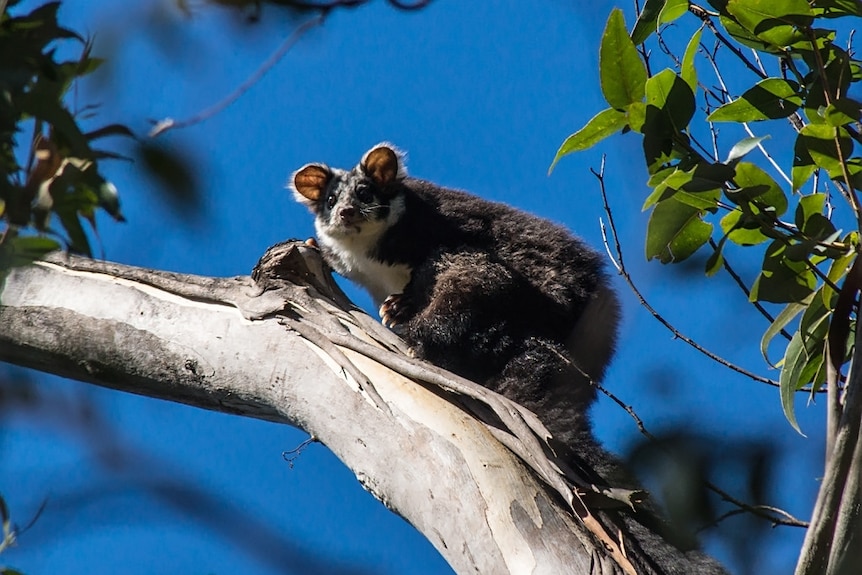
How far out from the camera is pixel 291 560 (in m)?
1.72

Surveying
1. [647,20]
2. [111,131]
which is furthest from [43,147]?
[647,20]

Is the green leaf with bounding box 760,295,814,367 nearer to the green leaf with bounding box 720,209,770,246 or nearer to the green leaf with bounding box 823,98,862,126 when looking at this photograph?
the green leaf with bounding box 720,209,770,246

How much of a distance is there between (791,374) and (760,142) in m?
0.97

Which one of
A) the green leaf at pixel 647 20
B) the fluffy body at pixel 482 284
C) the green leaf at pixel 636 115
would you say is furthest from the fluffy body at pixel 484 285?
the green leaf at pixel 647 20

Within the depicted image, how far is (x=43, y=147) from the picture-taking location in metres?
2.18

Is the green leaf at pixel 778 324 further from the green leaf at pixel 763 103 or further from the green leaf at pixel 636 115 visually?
the green leaf at pixel 636 115

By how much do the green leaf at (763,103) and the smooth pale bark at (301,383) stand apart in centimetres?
152

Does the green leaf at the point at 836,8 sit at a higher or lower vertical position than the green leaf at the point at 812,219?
higher

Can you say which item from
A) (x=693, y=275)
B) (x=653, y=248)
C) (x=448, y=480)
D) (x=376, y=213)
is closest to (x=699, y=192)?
(x=653, y=248)

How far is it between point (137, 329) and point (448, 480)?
73.6 inches

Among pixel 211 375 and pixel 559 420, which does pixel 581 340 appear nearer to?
pixel 559 420

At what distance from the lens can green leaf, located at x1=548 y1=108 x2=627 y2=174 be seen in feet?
11.9

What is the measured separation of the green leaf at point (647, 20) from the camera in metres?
3.82

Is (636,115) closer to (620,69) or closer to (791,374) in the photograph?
(620,69)
